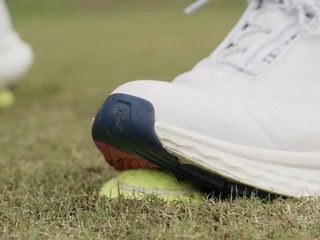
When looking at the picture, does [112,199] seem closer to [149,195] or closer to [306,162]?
[149,195]

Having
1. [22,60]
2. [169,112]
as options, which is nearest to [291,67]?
[169,112]

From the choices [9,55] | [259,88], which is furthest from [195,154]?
[9,55]

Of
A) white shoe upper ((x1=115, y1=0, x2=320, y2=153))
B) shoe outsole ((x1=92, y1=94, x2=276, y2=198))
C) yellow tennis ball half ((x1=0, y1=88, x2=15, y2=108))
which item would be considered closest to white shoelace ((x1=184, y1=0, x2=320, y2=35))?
white shoe upper ((x1=115, y1=0, x2=320, y2=153))

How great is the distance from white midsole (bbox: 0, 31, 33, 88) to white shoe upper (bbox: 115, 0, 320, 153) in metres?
1.87

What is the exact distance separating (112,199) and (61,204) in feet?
0.35

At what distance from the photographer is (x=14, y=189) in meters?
1.37

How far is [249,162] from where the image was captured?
110 cm

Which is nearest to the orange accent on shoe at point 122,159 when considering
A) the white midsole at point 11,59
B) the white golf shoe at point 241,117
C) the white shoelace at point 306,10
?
the white golf shoe at point 241,117

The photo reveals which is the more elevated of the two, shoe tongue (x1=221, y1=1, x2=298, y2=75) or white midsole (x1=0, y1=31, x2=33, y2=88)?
shoe tongue (x1=221, y1=1, x2=298, y2=75)

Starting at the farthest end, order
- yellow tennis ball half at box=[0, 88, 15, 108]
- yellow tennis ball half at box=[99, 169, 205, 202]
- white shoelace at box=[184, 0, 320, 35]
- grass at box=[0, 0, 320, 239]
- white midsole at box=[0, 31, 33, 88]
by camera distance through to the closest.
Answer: yellow tennis ball half at box=[0, 88, 15, 108]
white midsole at box=[0, 31, 33, 88]
white shoelace at box=[184, 0, 320, 35]
yellow tennis ball half at box=[99, 169, 205, 202]
grass at box=[0, 0, 320, 239]

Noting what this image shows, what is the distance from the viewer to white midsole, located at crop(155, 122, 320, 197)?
3.44 feet

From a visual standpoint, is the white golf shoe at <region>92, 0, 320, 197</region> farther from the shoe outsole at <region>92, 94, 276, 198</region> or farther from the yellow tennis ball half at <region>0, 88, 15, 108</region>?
the yellow tennis ball half at <region>0, 88, 15, 108</region>

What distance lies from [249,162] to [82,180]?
1.67 ft

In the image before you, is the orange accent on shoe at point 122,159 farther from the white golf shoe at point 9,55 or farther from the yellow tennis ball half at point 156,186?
the white golf shoe at point 9,55
